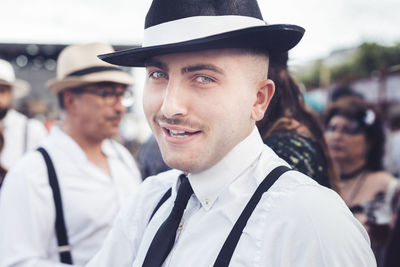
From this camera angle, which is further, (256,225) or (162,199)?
(162,199)

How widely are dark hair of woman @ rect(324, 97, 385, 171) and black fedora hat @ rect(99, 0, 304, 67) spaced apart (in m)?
2.28

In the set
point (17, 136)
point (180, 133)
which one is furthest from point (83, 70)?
point (17, 136)

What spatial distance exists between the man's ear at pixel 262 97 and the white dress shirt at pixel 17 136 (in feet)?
10.6

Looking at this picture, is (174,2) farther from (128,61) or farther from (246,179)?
(246,179)

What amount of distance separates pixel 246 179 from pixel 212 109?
0.79 ft

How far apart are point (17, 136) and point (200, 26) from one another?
347 cm

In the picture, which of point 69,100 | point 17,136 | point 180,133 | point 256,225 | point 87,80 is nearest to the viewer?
point 256,225

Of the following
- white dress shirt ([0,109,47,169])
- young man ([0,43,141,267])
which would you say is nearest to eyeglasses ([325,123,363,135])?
young man ([0,43,141,267])

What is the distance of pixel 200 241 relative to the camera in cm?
109

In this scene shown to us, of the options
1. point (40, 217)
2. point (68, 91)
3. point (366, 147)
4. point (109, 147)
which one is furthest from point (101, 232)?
point (366, 147)

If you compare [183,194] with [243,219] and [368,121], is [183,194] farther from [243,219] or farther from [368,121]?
[368,121]

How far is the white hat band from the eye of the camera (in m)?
1.09

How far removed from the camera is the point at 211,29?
1.09 meters

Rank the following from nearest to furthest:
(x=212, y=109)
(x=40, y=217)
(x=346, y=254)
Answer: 1. (x=346, y=254)
2. (x=212, y=109)
3. (x=40, y=217)
